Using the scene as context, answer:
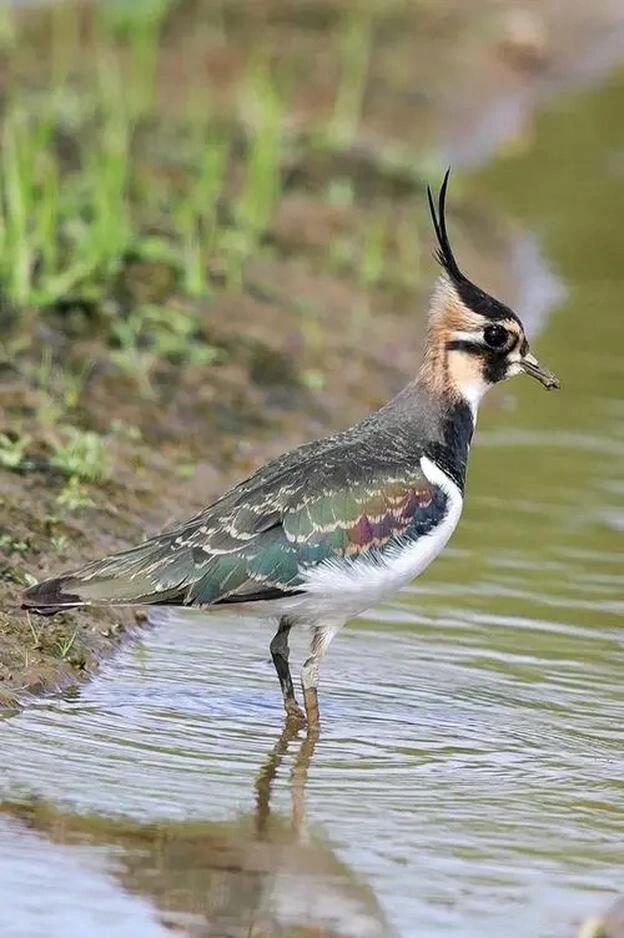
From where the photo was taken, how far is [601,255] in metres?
15.4

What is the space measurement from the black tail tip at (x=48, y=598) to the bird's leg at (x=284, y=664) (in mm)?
806

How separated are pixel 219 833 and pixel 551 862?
967mm

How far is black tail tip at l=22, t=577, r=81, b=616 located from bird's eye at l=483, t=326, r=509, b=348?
201 centimetres

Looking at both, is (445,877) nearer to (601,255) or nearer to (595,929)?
(595,929)

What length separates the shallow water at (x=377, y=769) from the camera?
5.67 metres

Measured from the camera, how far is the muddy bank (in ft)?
28.6

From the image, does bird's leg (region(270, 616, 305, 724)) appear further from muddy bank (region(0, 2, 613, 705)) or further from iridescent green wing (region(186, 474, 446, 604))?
muddy bank (region(0, 2, 613, 705))

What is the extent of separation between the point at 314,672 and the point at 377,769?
68 centimetres

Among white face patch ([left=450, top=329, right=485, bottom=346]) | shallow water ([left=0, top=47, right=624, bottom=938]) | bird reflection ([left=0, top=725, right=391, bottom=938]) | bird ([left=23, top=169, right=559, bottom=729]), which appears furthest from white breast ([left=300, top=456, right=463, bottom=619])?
bird reflection ([left=0, top=725, right=391, bottom=938])

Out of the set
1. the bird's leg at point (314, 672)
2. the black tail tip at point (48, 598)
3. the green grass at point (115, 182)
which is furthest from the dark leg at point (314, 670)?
the green grass at point (115, 182)

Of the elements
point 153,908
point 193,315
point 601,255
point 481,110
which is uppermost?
point 481,110

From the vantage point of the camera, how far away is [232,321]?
461 inches

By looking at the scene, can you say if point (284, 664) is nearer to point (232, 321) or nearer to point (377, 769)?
point (377, 769)

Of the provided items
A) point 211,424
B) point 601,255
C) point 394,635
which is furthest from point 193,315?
point 601,255
